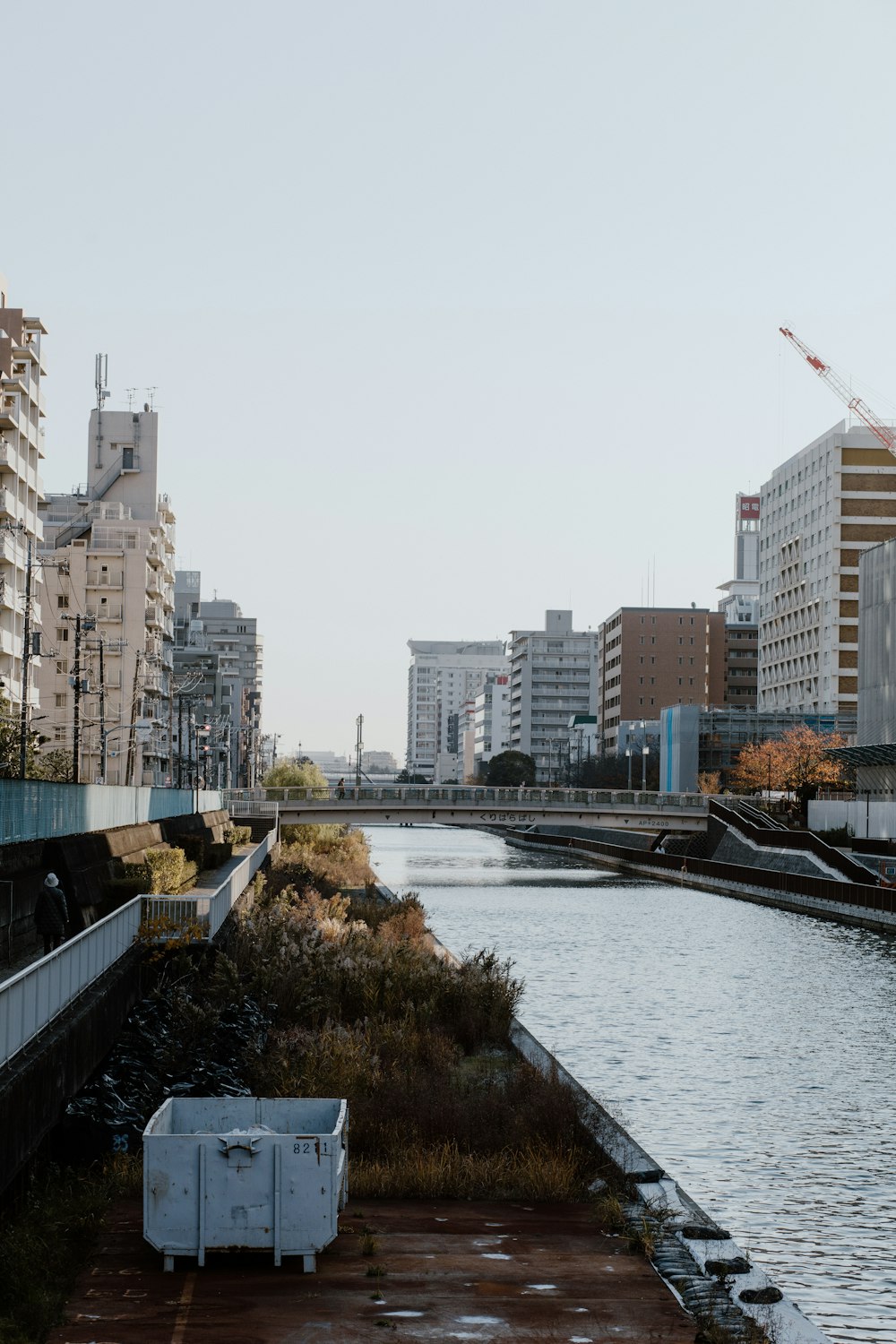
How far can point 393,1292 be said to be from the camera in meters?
12.9

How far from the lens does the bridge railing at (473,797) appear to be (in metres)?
97.1

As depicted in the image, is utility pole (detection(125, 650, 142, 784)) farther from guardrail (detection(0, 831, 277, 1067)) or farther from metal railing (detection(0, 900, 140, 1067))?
metal railing (detection(0, 900, 140, 1067))

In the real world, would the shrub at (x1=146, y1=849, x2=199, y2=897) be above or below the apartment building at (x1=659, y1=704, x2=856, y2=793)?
below

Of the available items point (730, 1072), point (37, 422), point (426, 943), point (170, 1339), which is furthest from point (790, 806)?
point (170, 1339)

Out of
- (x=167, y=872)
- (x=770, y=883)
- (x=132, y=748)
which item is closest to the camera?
(x=167, y=872)

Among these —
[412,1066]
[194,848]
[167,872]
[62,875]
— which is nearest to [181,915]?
[62,875]

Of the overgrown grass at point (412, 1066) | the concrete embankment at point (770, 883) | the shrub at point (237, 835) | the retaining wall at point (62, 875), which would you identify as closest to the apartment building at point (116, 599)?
the shrub at point (237, 835)

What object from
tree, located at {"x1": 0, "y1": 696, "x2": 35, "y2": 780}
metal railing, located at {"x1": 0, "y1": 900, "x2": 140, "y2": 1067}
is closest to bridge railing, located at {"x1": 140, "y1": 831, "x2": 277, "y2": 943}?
metal railing, located at {"x1": 0, "y1": 900, "x2": 140, "y2": 1067}

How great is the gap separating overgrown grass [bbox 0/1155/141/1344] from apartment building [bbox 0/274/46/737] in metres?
63.5

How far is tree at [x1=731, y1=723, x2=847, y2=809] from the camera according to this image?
119m

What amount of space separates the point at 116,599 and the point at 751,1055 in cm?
10613

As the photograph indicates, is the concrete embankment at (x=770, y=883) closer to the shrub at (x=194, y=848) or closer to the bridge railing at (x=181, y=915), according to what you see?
the shrub at (x=194, y=848)

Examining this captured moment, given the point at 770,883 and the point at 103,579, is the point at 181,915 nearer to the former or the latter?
the point at 770,883

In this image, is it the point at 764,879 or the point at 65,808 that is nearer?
the point at 65,808
